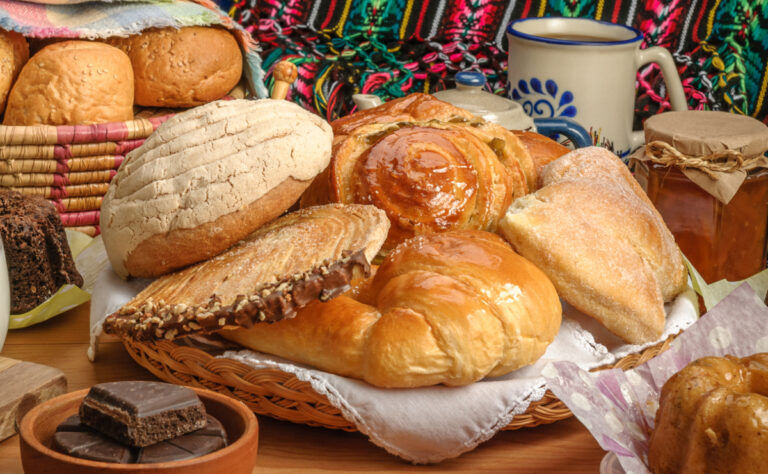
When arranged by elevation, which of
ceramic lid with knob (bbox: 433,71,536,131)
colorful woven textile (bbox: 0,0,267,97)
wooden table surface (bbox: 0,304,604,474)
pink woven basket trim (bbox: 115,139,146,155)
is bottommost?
wooden table surface (bbox: 0,304,604,474)

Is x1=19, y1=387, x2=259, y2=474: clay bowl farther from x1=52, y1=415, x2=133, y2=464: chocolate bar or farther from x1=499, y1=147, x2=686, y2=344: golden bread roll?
x1=499, y1=147, x2=686, y2=344: golden bread roll

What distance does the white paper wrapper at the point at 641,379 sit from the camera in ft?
A: 2.37

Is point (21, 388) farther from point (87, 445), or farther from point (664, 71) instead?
point (664, 71)

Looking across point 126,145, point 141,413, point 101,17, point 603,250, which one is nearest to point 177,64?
point 101,17

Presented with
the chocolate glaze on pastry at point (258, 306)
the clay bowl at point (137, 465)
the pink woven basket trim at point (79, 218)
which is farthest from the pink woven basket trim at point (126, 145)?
the clay bowl at point (137, 465)

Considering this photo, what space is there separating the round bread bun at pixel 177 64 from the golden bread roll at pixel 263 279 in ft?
2.11

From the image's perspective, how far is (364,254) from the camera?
2.71ft

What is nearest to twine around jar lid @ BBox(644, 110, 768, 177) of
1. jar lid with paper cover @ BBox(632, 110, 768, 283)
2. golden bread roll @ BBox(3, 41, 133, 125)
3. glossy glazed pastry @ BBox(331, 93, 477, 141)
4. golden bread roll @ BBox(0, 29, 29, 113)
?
jar lid with paper cover @ BBox(632, 110, 768, 283)

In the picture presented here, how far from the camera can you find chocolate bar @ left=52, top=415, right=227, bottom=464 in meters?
0.60

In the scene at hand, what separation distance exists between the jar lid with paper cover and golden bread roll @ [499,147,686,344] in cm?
11

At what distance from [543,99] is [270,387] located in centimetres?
95

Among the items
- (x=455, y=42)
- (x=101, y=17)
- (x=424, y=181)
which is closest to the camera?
(x=424, y=181)

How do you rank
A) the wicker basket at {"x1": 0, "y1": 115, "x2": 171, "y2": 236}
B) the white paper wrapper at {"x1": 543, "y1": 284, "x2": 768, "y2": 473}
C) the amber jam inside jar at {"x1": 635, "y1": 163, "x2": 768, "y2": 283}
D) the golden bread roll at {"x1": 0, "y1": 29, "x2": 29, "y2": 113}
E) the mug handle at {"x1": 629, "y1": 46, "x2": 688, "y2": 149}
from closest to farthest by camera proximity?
1. the white paper wrapper at {"x1": 543, "y1": 284, "x2": 768, "y2": 473}
2. the amber jam inside jar at {"x1": 635, "y1": 163, "x2": 768, "y2": 283}
3. the wicker basket at {"x1": 0, "y1": 115, "x2": 171, "y2": 236}
4. the golden bread roll at {"x1": 0, "y1": 29, "x2": 29, "y2": 113}
5. the mug handle at {"x1": 629, "y1": 46, "x2": 688, "y2": 149}

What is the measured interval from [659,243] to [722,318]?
18cm
